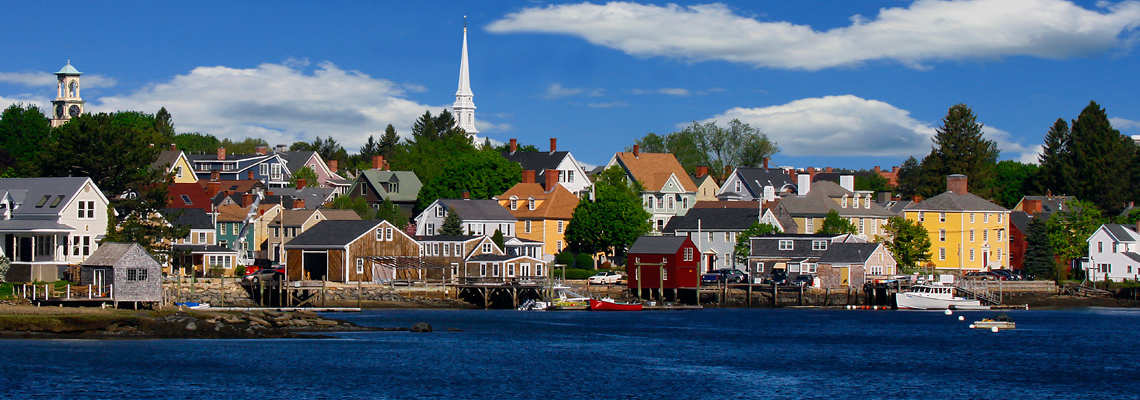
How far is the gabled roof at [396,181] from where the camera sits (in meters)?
146

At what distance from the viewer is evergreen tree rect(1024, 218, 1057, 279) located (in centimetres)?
12625

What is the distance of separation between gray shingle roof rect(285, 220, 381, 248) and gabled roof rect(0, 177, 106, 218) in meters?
16.8

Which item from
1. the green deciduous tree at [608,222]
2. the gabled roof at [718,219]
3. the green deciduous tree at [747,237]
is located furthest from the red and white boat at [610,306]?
the gabled roof at [718,219]

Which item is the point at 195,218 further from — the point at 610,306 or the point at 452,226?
the point at 610,306

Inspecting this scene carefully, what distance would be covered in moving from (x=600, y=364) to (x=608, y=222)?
55524 millimetres

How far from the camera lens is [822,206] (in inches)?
5300

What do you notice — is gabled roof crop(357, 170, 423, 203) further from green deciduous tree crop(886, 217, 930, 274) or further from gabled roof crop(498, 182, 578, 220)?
green deciduous tree crop(886, 217, 930, 274)

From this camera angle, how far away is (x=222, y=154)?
16900cm

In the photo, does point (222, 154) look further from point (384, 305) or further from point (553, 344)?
point (553, 344)

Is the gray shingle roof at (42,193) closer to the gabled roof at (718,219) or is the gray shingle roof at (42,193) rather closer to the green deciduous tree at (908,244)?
the gabled roof at (718,219)

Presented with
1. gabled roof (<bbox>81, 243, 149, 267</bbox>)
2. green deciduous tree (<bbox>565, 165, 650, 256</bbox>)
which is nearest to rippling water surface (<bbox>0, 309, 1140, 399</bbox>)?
gabled roof (<bbox>81, 243, 149, 267</bbox>)

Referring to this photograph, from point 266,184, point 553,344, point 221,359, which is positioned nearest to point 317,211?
point 266,184

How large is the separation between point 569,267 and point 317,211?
21547 mm

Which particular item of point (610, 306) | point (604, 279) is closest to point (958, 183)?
point (604, 279)
